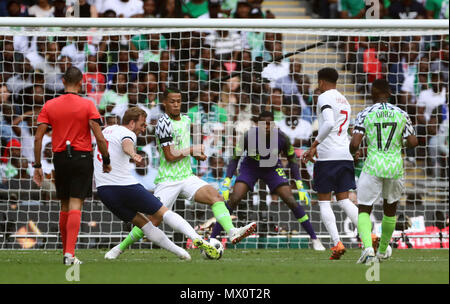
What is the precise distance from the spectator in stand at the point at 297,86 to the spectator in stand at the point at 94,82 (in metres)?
2.67

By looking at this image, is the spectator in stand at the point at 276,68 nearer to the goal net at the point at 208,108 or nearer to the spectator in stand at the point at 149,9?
the goal net at the point at 208,108

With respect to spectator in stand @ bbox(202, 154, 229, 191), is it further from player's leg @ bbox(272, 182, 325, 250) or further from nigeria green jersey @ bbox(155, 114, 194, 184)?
nigeria green jersey @ bbox(155, 114, 194, 184)

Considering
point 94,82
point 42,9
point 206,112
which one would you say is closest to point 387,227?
point 206,112

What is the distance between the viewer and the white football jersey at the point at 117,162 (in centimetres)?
907

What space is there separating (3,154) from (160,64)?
2676 mm

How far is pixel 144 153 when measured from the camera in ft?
42.6

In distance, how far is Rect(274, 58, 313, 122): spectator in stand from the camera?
13.4 m

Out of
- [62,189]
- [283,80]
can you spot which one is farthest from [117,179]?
[283,80]

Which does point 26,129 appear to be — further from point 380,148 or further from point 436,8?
point 436,8

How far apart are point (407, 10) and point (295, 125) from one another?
16.5 feet

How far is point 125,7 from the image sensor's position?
15.8 m

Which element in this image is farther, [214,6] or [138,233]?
[214,6]

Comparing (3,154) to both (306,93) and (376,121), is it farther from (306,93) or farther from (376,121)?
(376,121)

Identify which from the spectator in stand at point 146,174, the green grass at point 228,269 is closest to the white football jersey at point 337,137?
the green grass at point 228,269
